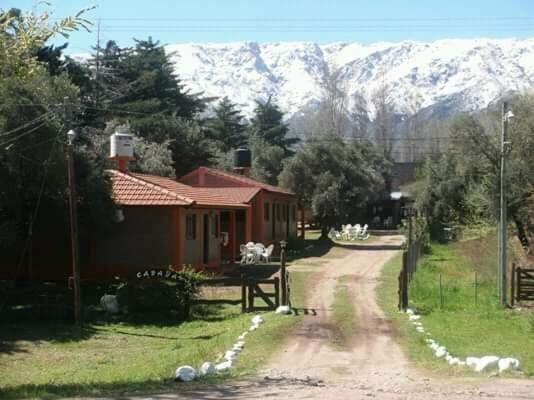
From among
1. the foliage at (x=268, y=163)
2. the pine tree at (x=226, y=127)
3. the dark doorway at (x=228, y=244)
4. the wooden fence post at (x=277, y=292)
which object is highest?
the pine tree at (x=226, y=127)

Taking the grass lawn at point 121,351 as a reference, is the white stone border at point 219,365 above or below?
above

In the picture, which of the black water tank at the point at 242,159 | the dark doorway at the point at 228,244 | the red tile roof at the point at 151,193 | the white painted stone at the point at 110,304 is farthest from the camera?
the black water tank at the point at 242,159

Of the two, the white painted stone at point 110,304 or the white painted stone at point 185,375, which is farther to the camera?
the white painted stone at point 110,304

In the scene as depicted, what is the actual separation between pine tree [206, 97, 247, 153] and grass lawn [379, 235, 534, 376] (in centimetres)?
3744

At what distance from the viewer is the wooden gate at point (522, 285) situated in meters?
23.3

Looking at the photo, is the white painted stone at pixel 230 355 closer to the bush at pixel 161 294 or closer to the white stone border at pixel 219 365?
the white stone border at pixel 219 365

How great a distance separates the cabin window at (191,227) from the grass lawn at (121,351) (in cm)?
607

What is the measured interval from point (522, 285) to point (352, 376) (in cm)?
1285

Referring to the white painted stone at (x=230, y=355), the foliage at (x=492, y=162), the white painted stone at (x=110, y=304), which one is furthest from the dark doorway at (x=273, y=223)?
the white painted stone at (x=230, y=355)

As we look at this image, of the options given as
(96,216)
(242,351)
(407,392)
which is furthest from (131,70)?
(407,392)

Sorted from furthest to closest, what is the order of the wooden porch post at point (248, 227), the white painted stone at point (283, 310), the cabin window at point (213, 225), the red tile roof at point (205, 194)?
the wooden porch post at point (248, 227)
the cabin window at point (213, 225)
the red tile roof at point (205, 194)
the white painted stone at point (283, 310)

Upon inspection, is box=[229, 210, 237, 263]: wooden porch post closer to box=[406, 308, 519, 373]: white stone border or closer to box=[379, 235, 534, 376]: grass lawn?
box=[379, 235, 534, 376]: grass lawn

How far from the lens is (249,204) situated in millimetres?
35781

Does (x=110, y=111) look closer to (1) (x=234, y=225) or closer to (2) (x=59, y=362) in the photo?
(1) (x=234, y=225)
